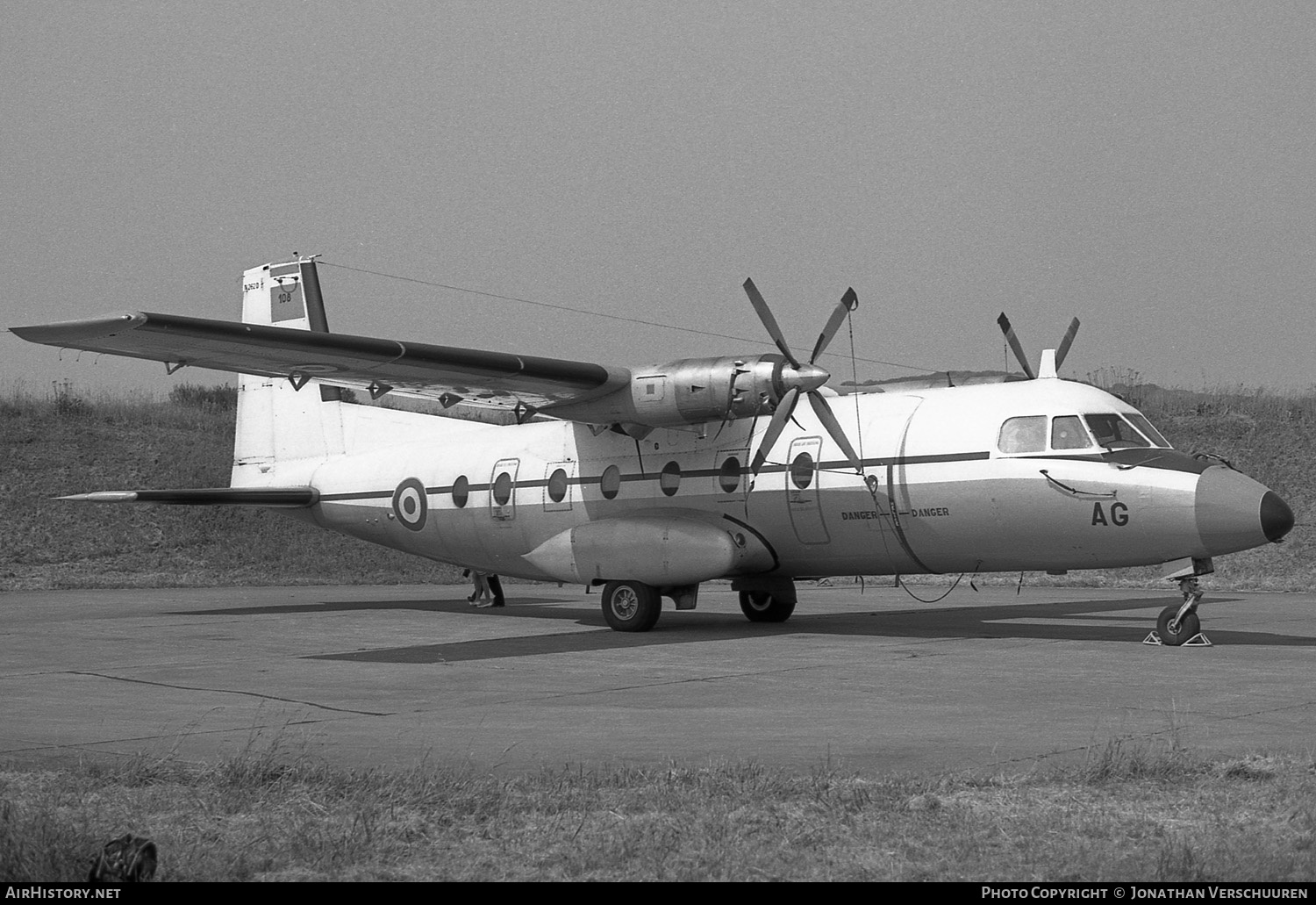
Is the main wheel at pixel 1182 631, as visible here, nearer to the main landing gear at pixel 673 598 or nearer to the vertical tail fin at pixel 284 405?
the main landing gear at pixel 673 598

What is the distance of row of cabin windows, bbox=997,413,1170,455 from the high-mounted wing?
5684 millimetres

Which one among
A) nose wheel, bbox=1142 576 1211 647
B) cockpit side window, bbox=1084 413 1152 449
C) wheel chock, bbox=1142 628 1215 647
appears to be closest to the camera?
nose wheel, bbox=1142 576 1211 647

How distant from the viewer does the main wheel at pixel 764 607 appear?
20703mm

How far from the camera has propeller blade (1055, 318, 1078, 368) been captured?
18578 millimetres

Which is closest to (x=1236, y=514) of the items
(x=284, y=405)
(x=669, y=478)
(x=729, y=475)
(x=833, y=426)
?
(x=833, y=426)

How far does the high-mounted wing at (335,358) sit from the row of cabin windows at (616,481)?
4.66 feet

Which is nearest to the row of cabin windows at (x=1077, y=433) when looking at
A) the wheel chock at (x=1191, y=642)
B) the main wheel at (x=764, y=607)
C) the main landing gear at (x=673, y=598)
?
the wheel chock at (x=1191, y=642)

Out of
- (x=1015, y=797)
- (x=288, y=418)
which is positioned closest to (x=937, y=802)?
(x=1015, y=797)

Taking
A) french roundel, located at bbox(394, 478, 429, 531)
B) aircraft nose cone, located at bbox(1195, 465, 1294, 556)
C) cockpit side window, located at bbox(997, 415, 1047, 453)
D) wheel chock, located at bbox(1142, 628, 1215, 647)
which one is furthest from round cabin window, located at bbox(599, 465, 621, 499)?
aircraft nose cone, located at bbox(1195, 465, 1294, 556)

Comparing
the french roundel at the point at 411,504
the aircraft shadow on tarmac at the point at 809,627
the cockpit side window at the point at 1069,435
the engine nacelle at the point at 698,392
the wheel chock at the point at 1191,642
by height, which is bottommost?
the aircraft shadow on tarmac at the point at 809,627

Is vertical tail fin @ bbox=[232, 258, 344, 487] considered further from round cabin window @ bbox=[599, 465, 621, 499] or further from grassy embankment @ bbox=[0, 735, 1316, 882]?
grassy embankment @ bbox=[0, 735, 1316, 882]

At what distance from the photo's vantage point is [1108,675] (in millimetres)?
12938

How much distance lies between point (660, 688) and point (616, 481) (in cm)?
829
